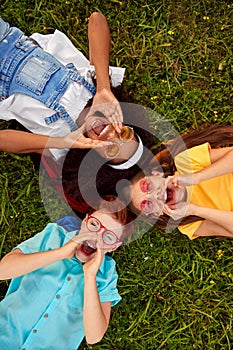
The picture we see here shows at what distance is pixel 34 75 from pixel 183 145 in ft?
2.17

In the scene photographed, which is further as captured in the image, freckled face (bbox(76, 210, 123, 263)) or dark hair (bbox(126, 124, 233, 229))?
dark hair (bbox(126, 124, 233, 229))

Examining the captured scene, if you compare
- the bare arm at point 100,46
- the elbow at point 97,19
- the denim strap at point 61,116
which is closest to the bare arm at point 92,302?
the denim strap at point 61,116

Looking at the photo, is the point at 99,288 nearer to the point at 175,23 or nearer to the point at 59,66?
the point at 59,66

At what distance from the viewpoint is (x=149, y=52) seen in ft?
7.63

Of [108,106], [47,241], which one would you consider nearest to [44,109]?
[108,106]

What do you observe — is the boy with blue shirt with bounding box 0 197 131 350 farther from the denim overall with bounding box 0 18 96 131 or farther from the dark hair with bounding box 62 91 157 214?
the denim overall with bounding box 0 18 96 131

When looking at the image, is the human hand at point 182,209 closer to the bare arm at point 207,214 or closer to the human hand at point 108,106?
the bare arm at point 207,214

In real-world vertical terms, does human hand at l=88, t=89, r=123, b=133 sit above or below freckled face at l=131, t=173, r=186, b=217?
above

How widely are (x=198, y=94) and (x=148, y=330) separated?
1061mm

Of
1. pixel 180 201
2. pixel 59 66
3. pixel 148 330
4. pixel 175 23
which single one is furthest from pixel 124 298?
pixel 175 23

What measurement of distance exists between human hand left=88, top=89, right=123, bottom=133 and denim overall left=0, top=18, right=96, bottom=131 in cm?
8

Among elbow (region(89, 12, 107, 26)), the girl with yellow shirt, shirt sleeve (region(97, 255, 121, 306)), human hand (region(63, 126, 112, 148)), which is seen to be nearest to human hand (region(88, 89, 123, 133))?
human hand (region(63, 126, 112, 148))

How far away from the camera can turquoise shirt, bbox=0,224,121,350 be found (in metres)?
1.89

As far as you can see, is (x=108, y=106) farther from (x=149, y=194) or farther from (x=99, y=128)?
(x=149, y=194)
